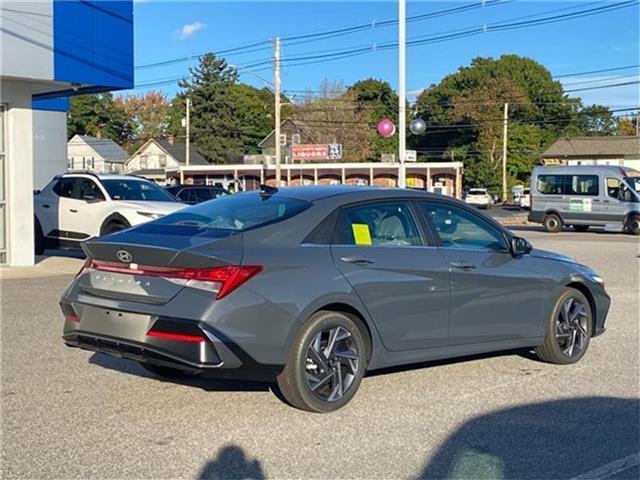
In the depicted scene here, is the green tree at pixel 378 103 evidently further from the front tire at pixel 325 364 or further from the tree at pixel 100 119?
the front tire at pixel 325 364

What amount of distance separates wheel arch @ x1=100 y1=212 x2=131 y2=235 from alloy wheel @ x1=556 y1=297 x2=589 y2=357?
9.16 m

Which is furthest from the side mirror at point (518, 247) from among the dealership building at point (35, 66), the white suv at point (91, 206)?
the dealership building at point (35, 66)

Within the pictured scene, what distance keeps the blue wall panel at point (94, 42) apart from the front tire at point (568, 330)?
10262 millimetres

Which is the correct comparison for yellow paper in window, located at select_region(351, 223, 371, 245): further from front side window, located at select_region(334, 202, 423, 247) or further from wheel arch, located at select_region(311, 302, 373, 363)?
wheel arch, located at select_region(311, 302, 373, 363)

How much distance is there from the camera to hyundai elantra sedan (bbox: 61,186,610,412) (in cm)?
493

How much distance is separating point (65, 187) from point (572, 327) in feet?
37.1

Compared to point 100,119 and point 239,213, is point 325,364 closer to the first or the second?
point 239,213

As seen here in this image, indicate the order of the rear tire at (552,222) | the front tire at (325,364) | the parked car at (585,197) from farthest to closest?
the rear tire at (552,222) < the parked car at (585,197) < the front tire at (325,364)

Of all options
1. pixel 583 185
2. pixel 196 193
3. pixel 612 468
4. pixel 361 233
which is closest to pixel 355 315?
pixel 361 233

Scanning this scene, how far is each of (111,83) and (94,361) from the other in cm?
920

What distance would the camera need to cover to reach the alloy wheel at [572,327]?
7023 mm

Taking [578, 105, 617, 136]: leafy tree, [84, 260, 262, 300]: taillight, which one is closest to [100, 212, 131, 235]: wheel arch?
[84, 260, 262, 300]: taillight

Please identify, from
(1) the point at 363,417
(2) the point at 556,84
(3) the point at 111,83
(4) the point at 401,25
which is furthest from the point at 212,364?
(2) the point at 556,84

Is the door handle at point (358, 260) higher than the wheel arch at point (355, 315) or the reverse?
higher
